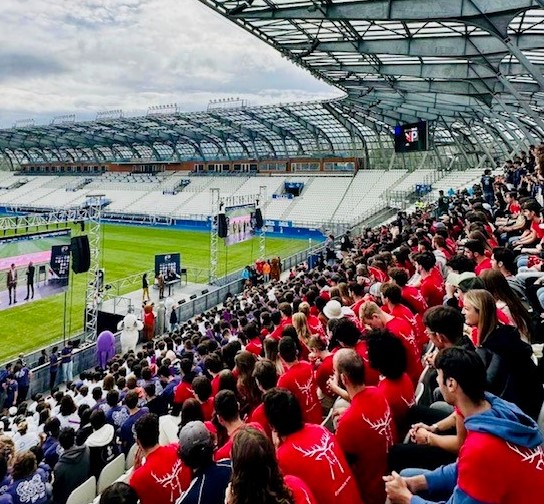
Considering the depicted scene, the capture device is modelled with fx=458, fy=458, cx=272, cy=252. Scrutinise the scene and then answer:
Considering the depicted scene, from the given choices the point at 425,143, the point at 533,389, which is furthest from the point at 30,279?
the point at 425,143

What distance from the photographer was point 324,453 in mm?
2871

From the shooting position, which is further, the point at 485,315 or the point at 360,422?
the point at 485,315

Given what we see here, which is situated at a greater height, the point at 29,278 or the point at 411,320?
the point at 411,320

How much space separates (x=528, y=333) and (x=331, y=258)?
56.9 ft

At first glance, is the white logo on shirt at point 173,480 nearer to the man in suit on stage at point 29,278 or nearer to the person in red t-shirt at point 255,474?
the person in red t-shirt at point 255,474

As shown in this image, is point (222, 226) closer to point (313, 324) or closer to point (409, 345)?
point (313, 324)

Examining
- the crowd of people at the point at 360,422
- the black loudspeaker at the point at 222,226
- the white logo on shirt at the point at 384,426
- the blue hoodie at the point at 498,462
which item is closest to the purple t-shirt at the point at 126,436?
the crowd of people at the point at 360,422

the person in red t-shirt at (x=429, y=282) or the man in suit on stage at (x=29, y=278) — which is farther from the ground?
the person in red t-shirt at (x=429, y=282)

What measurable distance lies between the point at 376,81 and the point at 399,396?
966 inches

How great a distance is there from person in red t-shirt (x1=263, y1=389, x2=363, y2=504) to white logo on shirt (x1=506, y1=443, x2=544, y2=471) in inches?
42.6

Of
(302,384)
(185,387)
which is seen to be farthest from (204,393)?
(185,387)

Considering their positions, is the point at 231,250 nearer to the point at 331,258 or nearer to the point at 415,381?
the point at 331,258

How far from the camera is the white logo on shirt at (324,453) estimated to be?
2834 millimetres

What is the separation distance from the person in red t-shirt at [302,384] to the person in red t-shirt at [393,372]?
843mm
